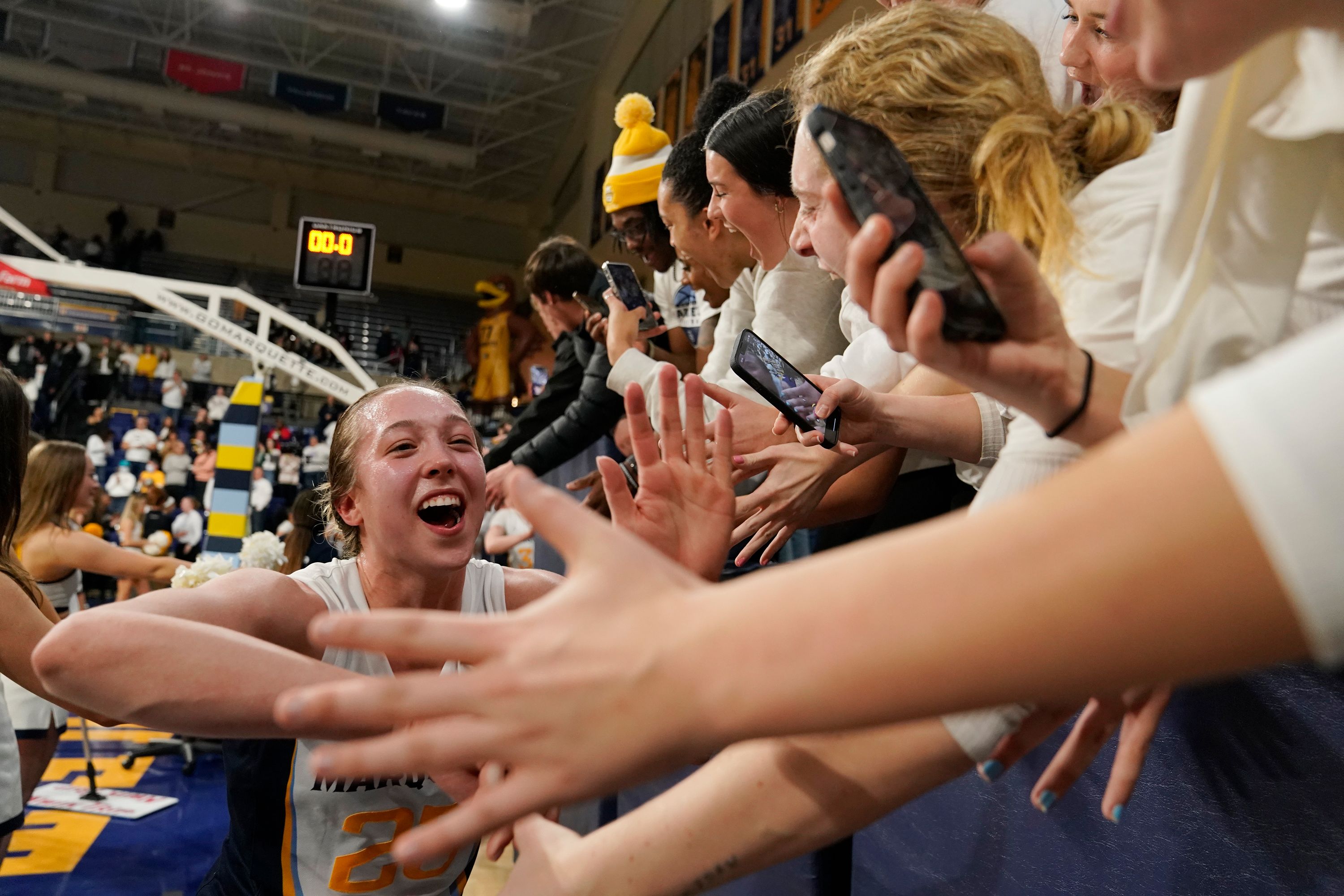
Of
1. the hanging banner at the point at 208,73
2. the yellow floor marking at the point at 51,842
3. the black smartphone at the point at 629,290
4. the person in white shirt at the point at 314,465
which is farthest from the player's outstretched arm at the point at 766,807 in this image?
the hanging banner at the point at 208,73

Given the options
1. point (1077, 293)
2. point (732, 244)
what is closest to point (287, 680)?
point (1077, 293)

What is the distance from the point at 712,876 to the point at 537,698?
0.49m

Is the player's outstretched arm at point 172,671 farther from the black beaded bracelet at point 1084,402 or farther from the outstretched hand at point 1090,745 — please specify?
the black beaded bracelet at point 1084,402

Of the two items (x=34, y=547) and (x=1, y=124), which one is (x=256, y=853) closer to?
(x=34, y=547)

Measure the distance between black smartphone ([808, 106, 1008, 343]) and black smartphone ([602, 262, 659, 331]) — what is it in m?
1.96

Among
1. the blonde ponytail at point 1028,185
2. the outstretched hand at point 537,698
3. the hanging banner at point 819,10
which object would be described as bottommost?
the outstretched hand at point 537,698

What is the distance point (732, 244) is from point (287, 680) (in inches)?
69.7

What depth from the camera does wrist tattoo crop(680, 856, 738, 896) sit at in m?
0.92

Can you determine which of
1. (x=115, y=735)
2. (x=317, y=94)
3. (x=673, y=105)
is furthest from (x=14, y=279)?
(x=317, y=94)

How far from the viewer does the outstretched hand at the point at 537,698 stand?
532mm

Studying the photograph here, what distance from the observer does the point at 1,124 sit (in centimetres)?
1672

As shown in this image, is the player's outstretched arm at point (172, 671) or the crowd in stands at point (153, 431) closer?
the player's outstretched arm at point (172, 671)

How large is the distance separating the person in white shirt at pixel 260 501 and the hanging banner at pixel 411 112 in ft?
19.6

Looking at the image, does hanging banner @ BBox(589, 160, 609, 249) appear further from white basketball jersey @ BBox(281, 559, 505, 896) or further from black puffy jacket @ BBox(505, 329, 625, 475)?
white basketball jersey @ BBox(281, 559, 505, 896)
